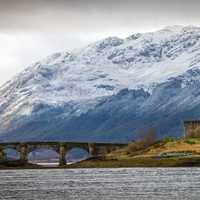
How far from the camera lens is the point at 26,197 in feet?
528

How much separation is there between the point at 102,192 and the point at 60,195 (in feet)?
24.5

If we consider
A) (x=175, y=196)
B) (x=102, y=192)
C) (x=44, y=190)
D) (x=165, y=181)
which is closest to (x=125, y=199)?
(x=175, y=196)

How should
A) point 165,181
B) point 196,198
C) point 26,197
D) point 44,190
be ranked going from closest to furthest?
point 196,198, point 26,197, point 44,190, point 165,181

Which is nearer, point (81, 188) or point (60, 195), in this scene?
point (60, 195)


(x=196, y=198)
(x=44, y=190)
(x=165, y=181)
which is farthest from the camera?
(x=165, y=181)

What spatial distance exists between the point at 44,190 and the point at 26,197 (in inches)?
707

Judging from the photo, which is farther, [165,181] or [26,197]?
[165,181]

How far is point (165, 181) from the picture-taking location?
193m

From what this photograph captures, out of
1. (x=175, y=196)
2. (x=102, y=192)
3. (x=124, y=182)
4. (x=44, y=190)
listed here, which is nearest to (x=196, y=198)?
(x=175, y=196)

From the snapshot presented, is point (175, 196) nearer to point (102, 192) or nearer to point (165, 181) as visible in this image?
point (102, 192)

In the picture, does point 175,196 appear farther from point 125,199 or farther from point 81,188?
point 81,188

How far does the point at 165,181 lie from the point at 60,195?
34.2 m

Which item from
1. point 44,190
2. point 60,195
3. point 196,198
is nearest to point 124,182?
point 44,190

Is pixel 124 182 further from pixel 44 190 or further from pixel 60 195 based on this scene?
pixel 60 195
